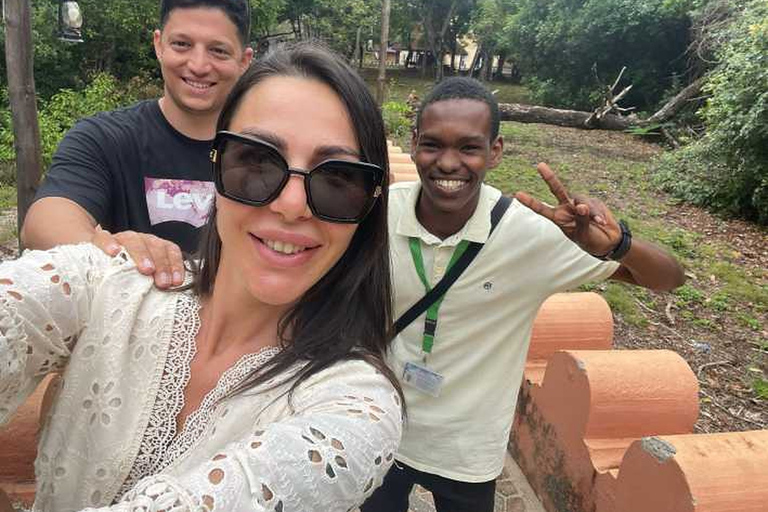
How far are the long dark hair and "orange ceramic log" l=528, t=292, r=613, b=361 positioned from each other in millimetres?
1735

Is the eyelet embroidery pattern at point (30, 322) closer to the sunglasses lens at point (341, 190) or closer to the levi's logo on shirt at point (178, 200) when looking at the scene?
the sunglasses lens at point (341, 190)

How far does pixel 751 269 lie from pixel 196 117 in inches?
238

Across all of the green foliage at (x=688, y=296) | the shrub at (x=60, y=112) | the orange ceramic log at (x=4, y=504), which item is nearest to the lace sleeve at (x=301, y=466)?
the orange ceramic log at (x=4, y=504)

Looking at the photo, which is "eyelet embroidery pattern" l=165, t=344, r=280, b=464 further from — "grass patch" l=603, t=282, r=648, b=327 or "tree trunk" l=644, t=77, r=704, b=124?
"tree trunk" l=644, t=77, r=704, b=124

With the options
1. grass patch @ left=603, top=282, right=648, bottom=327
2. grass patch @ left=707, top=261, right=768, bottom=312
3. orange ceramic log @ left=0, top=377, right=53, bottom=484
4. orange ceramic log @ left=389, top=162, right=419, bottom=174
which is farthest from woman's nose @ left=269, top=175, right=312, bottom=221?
grass patch @ left=707, top=261, right=768, bottom=312

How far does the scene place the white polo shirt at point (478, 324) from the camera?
1805 millimetres

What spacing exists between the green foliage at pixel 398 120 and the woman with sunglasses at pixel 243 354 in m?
11.2

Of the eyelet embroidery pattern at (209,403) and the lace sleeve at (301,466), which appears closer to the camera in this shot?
the lace sleeve at (301,466)

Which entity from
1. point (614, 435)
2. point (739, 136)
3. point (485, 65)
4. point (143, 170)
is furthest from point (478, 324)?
point (485, 65)

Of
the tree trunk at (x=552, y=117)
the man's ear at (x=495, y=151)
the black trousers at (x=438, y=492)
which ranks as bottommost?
the black trousers at (x=438, y=492)

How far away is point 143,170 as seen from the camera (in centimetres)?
204

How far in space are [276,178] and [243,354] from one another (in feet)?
1.29

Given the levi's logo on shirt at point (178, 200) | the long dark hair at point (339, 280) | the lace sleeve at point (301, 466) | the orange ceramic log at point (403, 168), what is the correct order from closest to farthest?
the lace sleeve at point (301, 466) < the long dark hair at point (339, 280) < the levi's logo on shirt at point (178, 200) < the orange ceramic log at point (403, 168)

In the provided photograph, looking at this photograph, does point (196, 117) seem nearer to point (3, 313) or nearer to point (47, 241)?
point (47, 241)
